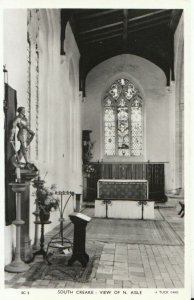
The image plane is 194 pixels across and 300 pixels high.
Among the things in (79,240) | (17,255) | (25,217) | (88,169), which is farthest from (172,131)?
(17,255)

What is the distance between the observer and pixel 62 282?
442 cm

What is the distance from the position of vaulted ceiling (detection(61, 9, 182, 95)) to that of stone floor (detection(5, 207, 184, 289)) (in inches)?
206

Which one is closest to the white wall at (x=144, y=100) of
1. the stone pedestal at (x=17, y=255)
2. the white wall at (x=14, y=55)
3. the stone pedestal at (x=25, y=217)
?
the white wall at (x=14, y=55)

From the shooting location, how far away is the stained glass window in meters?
14.9

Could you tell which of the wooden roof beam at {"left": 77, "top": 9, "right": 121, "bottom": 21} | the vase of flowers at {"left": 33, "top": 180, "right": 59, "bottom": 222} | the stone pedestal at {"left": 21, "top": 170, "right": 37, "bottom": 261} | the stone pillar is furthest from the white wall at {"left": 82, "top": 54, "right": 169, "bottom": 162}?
the stone pedestal at {"left": 21, "top": 170, "right": 37, "bottom": 261}

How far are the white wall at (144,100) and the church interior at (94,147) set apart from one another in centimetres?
4

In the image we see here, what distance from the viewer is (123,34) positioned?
1302 centimetres

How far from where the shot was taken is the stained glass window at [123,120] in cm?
1492

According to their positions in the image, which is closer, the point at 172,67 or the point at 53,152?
the point at 53,152

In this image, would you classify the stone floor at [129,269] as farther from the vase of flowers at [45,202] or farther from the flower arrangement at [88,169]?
the flower arrangement at [88,169]

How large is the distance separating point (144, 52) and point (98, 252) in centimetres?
1008

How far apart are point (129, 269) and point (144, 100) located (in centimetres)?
1050
